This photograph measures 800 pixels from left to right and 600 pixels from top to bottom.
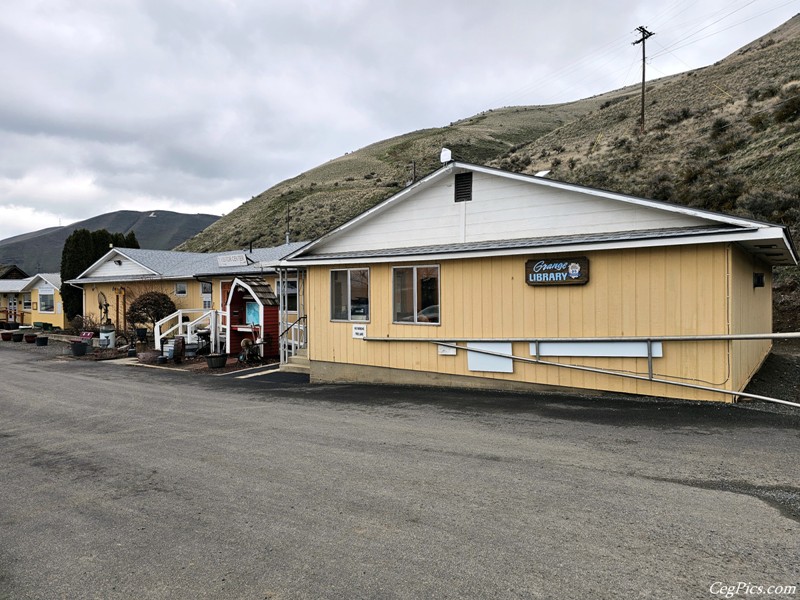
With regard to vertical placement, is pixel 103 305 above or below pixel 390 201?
below

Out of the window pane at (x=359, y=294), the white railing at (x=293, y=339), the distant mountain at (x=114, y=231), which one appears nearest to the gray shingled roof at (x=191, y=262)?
the white railing at (x=293, y=339)

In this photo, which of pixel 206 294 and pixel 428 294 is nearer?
pixel 428 294

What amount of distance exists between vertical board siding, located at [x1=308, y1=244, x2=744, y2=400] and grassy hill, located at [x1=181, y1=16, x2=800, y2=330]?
39.1 ft

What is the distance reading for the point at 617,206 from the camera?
385 inches

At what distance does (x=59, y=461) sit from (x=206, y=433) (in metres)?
1.91

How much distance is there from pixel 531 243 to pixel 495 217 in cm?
132

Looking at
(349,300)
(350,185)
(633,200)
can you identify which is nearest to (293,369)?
(349,300)

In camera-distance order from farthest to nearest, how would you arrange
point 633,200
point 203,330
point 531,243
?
point 203,330, point 531,243, point 633,200

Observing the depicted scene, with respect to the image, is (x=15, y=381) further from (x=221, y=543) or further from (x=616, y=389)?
(x=616, y=389)

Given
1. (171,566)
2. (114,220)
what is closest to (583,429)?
(171,566)

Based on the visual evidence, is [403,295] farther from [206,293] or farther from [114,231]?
[114,231]

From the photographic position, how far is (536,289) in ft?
33.4

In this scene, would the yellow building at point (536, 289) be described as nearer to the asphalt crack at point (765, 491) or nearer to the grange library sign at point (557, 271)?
the grange library sign at point (557, 271)

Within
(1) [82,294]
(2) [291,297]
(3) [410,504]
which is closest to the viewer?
(3) [410,504]
